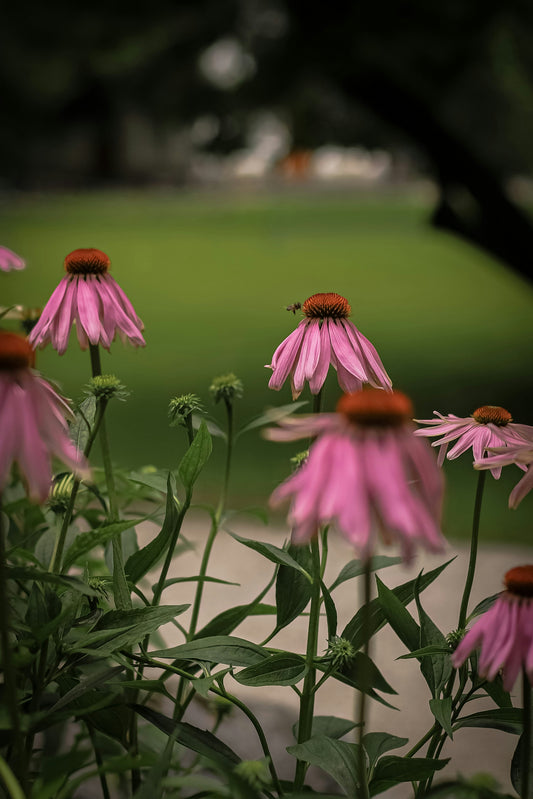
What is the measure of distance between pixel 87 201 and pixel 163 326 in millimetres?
15076

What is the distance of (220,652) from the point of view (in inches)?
24.3

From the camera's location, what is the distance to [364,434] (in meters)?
0.40

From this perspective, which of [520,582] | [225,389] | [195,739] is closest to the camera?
[520,582]

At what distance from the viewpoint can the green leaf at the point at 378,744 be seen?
24.7 inches

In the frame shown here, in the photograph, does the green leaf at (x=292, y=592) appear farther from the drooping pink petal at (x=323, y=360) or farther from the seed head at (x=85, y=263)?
the seed head at (x=85, y=263)

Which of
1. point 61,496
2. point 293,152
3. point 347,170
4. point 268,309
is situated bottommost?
point 61,496

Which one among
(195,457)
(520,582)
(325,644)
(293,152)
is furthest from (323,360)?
(293,152)

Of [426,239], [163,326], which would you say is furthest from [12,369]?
[426,239]

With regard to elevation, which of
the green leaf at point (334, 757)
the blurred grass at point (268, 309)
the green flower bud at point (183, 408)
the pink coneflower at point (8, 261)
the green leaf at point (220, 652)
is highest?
the blurred grass at point (268, 309)

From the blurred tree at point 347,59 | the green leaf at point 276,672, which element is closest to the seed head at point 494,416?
the green leaf at point 276,672

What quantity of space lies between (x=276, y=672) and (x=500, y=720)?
0.15m

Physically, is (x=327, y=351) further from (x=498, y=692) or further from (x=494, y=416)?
(x=498, y=692)

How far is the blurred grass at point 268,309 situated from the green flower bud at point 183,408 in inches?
5.2

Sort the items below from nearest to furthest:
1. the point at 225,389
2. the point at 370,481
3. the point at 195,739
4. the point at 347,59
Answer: the point at 370,481, the point at 195,739, the point at 225,389, the point at 347,59
